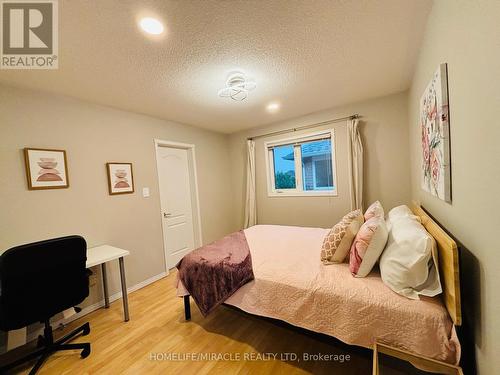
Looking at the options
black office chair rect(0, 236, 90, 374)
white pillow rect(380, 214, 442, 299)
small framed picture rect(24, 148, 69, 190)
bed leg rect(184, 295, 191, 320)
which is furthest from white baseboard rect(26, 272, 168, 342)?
white pillow rect(380, 214, 442, 299)

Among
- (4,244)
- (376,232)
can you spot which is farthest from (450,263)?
(4,244)

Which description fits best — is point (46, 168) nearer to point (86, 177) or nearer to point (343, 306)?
point (86, 177)

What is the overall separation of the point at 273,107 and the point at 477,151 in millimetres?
2505

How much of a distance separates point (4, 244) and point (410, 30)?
12.8 ft

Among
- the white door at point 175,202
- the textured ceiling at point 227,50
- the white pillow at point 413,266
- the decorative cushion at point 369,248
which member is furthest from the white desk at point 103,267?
the white pillow at point 413,266

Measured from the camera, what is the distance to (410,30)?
1.54 meters

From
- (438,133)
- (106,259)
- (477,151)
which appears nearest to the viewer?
(477,151)

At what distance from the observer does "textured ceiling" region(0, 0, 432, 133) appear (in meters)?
1.28

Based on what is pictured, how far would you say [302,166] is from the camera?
369 centimetres

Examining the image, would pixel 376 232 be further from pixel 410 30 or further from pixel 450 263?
pixel 410 30

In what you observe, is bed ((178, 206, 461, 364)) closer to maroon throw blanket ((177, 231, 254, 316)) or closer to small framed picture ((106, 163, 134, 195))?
maroon throw blanket ((177, 231, 254, 316))

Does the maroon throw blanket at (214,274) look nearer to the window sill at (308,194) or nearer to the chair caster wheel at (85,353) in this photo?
the chair caster wheel at (85,353)

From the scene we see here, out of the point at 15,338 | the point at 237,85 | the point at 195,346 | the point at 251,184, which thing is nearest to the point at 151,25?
the point at 237,85

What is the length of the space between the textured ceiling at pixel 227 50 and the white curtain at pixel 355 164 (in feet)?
1.70
